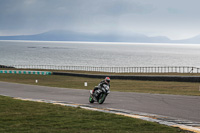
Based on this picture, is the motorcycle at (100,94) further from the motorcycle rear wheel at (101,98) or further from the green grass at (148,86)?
the green grass at (148,86)

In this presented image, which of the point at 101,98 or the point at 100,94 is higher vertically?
the point at 100,94

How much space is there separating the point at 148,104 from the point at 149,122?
5.30 meters

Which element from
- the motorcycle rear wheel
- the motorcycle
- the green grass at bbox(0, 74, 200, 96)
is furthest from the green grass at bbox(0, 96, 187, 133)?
the green grass at bbox(0, 74, 200, 96)

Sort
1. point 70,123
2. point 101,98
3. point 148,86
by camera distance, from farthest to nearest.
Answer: point 148,86 < point 101,98 < point 70,123

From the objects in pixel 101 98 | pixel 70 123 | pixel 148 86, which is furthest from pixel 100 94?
pixel 148 86

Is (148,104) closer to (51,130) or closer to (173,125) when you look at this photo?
(173,125)

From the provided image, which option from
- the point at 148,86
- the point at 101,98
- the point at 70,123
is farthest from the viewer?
the point at 148,86

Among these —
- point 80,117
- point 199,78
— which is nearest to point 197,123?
point 80,117

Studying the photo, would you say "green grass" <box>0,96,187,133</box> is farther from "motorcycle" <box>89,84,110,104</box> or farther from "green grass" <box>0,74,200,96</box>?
"green grass" <box>0,74,200,96</box>

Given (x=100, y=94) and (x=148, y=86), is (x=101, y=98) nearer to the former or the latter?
(x=100, y=94)

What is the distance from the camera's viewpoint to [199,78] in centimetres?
3538

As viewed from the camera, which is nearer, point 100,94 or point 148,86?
point 100,94

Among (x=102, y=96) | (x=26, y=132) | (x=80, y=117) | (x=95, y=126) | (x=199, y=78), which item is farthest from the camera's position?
(x=199, y=78)

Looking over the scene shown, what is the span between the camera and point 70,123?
9906 mm
